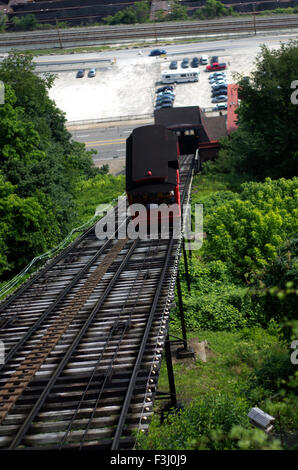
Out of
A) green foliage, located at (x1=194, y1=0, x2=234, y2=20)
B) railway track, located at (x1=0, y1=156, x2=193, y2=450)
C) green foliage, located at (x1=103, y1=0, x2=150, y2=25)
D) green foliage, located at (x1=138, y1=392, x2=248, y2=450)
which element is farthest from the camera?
green foliage, located at (x1=103, y1=0, x2=150, y2=25)

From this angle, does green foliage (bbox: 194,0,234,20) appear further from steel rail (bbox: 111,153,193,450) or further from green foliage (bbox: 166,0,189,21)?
steel rail (bbox: 111,153,193,450)

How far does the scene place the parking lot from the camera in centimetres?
6962

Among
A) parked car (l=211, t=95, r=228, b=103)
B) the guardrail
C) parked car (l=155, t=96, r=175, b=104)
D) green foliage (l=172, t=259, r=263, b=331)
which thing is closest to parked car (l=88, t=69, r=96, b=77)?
the guardrail

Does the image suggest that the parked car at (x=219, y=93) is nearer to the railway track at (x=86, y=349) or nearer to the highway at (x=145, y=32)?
the highway at (x=145, y=32)

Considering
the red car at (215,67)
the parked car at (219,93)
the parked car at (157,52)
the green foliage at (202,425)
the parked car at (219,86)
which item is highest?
the parked car at (157,52)

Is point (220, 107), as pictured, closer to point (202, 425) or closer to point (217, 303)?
point (217, 303)

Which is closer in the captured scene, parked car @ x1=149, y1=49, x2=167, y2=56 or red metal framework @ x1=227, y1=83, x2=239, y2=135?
red metal framework @ x1=227, y1=83, x2=239, y2=135

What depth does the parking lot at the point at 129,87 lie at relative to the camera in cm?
6962

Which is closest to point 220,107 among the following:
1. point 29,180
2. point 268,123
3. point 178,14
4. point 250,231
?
point 268,123

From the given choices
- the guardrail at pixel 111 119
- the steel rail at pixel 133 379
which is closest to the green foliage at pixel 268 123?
the steel rail at pixel 133 379

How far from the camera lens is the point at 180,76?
73.6m

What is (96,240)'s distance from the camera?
26.0m

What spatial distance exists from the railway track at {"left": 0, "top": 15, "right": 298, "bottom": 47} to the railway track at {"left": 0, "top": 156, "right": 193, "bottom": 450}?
73.4 metres

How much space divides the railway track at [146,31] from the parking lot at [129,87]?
7.91 metres
